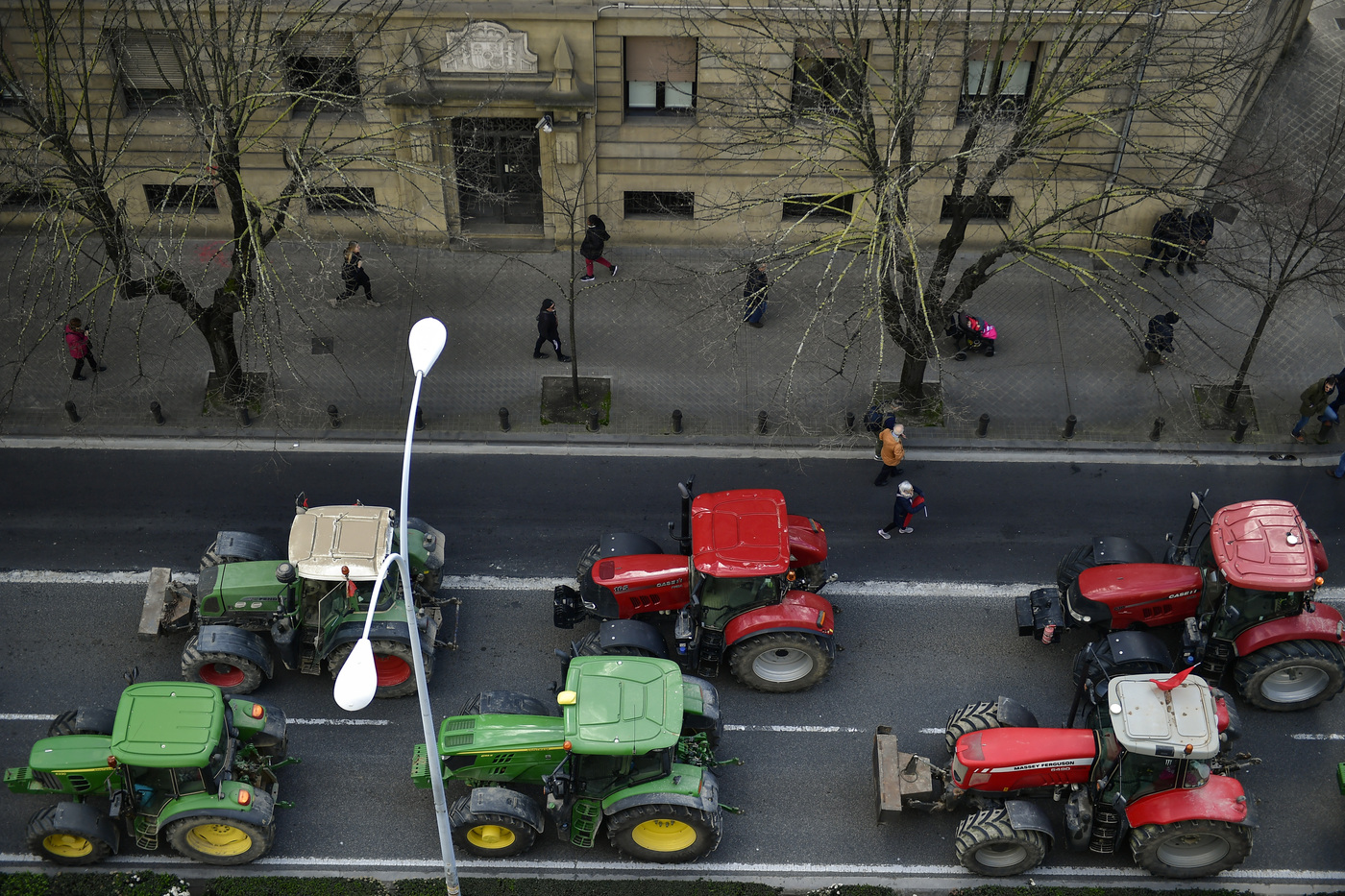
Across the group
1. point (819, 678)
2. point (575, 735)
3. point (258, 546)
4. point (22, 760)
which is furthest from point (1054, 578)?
point (22, 760)

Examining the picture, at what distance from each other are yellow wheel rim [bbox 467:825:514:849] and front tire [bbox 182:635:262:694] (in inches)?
154

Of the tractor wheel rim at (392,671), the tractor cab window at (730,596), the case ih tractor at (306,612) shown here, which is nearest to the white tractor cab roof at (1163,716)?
the tractor cab window at (730,596)

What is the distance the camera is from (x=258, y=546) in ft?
60.5

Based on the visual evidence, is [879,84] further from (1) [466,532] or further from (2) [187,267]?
(2) [187,267]

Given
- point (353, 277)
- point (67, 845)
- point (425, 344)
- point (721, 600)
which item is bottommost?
point (67, 845)

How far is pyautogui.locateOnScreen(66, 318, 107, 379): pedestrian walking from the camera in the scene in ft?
71.4

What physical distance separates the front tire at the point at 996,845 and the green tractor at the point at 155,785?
843cm

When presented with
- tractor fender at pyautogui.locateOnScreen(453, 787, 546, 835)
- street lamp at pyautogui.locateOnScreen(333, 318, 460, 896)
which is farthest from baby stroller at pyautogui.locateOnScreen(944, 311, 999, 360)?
street lamp at pyautogui.locateOnScreen(333, 318, 460, 896)

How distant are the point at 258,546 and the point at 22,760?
409 cm

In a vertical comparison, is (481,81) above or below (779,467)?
above

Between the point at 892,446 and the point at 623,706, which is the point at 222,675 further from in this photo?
the point at 892,446

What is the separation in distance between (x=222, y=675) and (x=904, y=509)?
1026 cm

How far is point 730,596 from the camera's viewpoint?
663 inches

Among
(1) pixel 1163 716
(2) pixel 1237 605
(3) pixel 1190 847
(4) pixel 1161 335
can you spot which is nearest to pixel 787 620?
(1) pixel 1163 716
